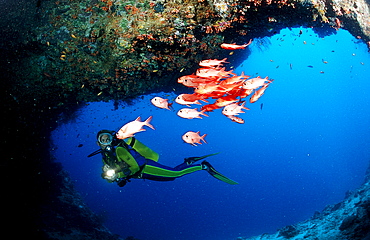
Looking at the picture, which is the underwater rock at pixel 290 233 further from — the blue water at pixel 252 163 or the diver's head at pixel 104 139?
the blue water at pixel 252 163

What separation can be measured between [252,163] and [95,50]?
5089 inches

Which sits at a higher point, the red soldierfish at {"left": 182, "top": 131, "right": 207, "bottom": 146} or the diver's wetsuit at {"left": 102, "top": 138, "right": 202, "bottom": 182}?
the red soldierfish at {"left": 182, "top": 131, "right": 207, "bottom": 146}

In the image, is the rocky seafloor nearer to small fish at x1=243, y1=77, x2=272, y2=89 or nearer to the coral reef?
the coral reef

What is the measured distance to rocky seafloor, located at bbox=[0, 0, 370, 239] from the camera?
514 centimetres

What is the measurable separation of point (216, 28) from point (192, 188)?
10934 cm

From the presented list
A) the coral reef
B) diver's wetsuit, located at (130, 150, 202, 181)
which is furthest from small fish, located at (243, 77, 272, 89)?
diver's wetsuit, located at (130, 150, 202, 181)

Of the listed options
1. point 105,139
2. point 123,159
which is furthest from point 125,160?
point 105,139

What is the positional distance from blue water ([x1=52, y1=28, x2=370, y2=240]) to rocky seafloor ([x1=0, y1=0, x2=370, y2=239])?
4569cm

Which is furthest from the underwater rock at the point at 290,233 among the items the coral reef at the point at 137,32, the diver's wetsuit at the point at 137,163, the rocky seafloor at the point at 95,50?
the coral reef at the point at 137,32

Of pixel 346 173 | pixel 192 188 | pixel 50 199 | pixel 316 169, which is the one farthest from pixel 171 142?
pixel 50 199

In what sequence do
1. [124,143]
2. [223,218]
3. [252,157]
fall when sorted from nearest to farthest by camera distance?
[124,143]
[223,218]
[252,157]

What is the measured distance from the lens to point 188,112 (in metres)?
5.07

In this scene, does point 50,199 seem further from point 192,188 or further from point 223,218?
point 192,188

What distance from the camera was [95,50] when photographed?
20.5ft
